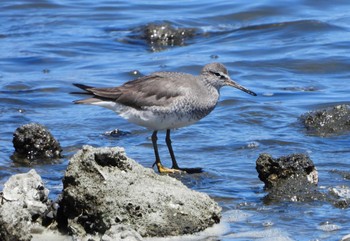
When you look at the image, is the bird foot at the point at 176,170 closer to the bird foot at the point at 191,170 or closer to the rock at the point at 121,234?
the bird foot at the point at 191,170

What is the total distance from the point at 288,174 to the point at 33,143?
A: 292cm

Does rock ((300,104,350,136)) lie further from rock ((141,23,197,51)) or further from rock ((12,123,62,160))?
rock ((141,23,197,51))

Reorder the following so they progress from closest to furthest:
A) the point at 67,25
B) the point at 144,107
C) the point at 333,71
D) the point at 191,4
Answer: the point at 144,107, the point at 333,71, the point at 67,25, the point at 191,4

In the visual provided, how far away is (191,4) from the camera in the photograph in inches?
750

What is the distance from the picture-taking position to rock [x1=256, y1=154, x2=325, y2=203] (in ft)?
27.1

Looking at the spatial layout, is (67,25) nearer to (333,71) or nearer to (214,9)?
(214,9)

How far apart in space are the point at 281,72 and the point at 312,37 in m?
2.27

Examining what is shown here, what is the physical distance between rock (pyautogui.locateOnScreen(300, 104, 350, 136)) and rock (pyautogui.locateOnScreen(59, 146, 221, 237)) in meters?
4.06

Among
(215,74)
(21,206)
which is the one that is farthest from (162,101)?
(21,206)

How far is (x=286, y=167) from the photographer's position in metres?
8.32

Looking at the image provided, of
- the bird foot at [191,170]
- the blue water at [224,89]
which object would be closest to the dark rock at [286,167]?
the blue water at [224,89]

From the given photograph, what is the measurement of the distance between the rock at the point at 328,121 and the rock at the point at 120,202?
160 inches

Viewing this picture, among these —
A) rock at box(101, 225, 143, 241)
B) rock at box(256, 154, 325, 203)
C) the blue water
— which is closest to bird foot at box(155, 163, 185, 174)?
the blue water

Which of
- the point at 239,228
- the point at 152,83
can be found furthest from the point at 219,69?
the point at 239,228
